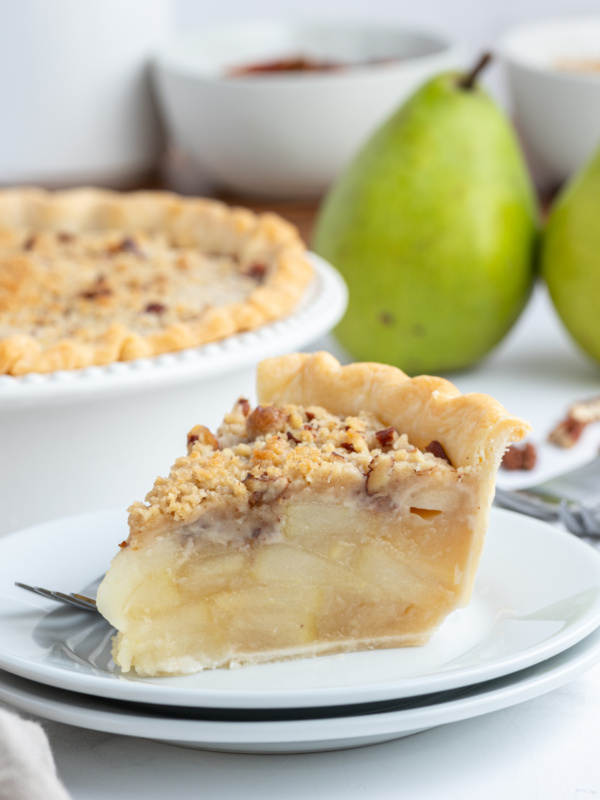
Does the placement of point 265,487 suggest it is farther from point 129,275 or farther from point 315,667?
point 129,275

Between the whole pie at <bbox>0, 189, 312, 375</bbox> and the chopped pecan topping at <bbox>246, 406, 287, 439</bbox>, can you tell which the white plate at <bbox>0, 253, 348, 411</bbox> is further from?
the chopped pecan topping at <bbox>246, 406, 287, 439</bbox>

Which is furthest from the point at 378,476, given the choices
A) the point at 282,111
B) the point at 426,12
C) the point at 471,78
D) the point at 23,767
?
the point at 426,12

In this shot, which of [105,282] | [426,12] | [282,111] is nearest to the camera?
[105,282]

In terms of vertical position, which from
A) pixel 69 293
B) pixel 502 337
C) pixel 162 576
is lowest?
pixel 502 337

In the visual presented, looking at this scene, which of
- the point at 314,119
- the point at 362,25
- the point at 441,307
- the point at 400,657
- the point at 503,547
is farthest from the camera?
the point at 362,25

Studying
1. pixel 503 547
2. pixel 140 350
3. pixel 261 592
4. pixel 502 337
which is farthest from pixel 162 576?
pixel 502 337

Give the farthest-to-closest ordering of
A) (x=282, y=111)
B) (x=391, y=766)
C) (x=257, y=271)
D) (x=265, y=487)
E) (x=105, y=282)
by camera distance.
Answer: (x=282, y=111)
(x=257, y=271)
(x=105, y=282)
(x=265, y=487)
(x=391, y=766)

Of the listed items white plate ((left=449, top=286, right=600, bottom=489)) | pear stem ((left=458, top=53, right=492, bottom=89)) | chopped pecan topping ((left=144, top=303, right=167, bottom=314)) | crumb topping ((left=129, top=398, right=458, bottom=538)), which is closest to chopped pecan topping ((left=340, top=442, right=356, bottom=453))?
crumb topping ((left=129, top=398, right=458, bottom=538))

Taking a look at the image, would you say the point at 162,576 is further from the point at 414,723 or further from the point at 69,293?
the point at 69,293
